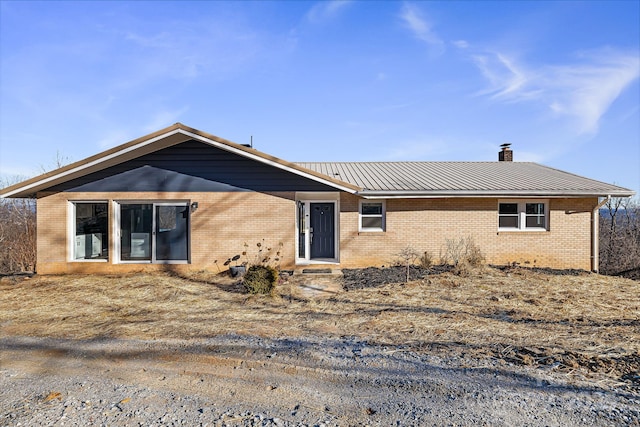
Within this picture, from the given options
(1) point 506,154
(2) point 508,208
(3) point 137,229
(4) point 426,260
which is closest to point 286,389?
(4) point 426,260

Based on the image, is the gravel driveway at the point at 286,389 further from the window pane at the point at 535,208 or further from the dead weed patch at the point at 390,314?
the window pane at the point at 535,208

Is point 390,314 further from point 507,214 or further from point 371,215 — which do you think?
point 507,214

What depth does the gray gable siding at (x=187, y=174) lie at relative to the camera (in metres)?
11.9

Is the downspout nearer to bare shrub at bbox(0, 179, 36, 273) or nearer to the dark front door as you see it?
the dark front door

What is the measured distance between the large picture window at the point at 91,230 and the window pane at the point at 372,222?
323 inches

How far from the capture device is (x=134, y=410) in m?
3.71

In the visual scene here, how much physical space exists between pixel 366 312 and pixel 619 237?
19.0 meters

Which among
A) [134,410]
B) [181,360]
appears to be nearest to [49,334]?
[181,360]

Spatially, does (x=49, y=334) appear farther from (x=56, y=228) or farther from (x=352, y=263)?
(x=352, y=263)

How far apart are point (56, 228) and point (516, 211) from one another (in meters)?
14.9

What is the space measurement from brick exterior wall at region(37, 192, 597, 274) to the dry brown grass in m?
1.04

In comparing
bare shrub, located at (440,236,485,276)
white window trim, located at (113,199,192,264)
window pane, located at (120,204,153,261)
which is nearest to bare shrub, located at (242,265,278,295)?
white window trim, located at (113,199,192,264)

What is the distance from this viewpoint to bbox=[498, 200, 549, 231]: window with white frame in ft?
43.2

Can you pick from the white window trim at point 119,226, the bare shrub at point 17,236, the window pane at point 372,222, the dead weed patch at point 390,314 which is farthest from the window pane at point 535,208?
the bare shrub at point 17,236
